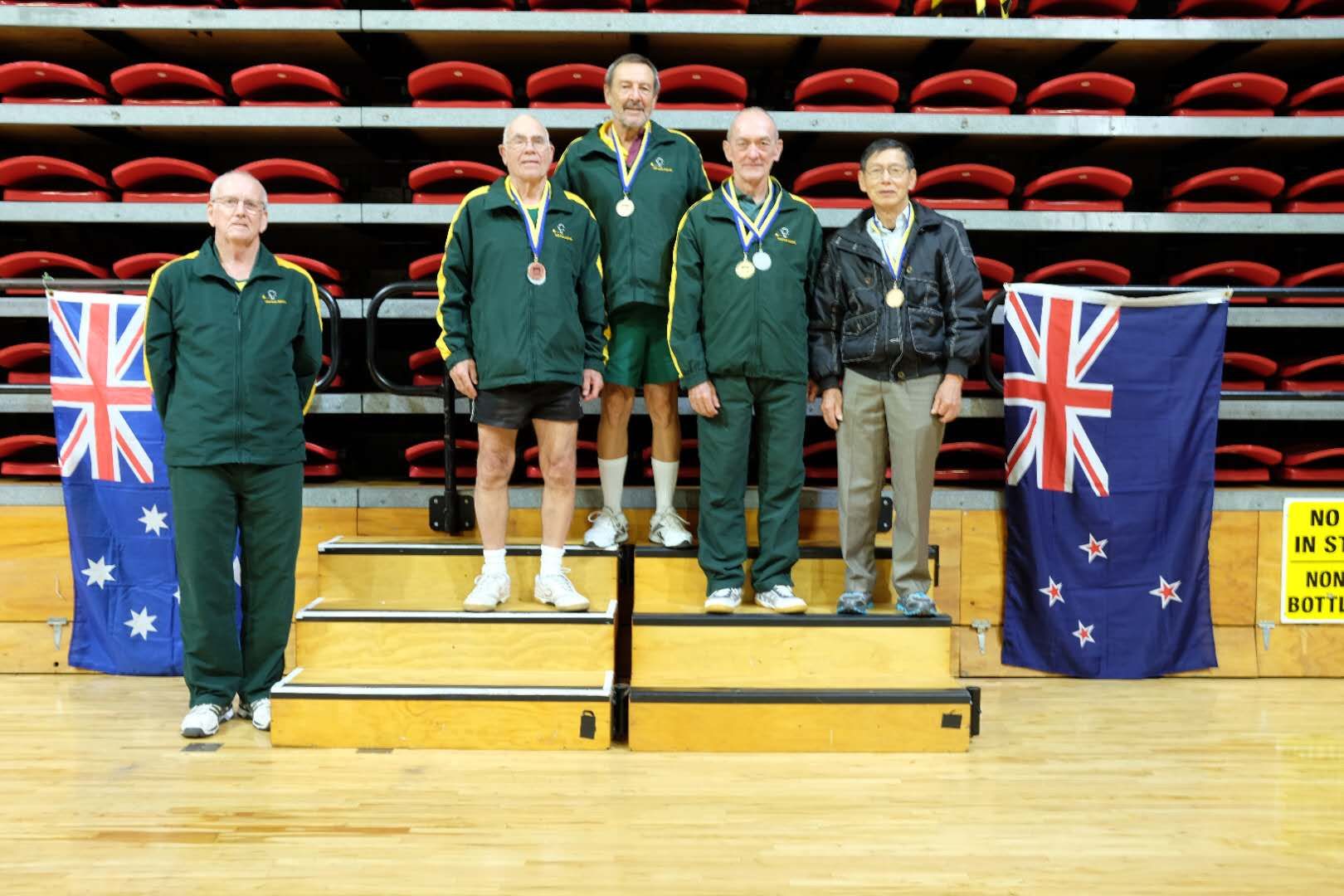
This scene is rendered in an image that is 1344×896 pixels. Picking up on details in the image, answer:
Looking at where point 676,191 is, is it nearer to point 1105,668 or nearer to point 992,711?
point 992,711

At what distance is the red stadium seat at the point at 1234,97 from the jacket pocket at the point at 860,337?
2.39 m

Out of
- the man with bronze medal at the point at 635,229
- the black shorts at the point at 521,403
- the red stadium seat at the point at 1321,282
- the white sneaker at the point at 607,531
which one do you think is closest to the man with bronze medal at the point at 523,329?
the black shorts at the point at 521,403

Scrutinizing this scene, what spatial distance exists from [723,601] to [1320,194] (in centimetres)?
384

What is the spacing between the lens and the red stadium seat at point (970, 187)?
4586 mm

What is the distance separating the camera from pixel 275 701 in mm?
3350

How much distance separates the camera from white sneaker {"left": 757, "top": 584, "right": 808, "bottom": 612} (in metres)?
3.63

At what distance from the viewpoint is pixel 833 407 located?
373 centimetres

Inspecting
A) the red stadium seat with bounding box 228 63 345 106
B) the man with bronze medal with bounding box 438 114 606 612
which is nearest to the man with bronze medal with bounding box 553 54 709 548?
the man with bronze medal with bounding box 438 114 606 612

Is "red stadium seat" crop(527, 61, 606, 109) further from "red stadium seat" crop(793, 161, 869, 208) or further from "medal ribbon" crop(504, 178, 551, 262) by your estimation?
"medal ribbon" crop(504, 178, 551, 262)

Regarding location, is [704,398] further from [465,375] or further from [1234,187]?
[1234,187]

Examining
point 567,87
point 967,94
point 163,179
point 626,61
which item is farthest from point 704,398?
point 163,179

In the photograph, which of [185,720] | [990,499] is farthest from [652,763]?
[990,499]

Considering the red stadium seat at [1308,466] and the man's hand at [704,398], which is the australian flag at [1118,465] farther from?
the man's hand at [704,398]

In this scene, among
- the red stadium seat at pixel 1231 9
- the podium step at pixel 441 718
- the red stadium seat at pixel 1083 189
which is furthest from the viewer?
the red stadium seat at pixel 1231 9
